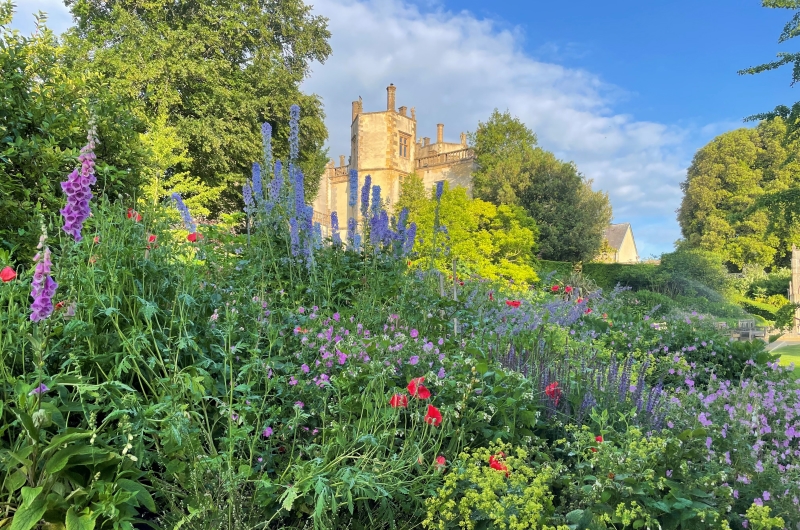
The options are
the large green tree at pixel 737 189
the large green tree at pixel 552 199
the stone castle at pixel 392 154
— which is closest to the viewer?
the large green tree at pixel 552 199

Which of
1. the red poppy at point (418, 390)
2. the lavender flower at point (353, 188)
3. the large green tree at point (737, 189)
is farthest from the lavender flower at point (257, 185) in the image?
the large green tree at point (737, 189)

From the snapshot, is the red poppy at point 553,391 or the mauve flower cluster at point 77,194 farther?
the red poppy at point 553,391

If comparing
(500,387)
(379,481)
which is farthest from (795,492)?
(379,481)

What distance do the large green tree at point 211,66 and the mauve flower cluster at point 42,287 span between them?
40.6ft

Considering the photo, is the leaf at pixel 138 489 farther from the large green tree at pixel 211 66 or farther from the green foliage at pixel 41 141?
the large green tree at pixel 211 66

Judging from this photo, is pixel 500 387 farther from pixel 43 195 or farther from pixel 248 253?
pixel 43 195

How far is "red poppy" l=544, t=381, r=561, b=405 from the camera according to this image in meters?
2.23

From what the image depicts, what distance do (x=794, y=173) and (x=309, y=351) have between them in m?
31.5

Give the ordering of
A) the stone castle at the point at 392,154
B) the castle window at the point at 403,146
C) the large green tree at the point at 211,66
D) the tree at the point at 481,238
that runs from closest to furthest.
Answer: the tree at the point at 481,238 → the large green tree at the point at 211,66 → the stone castle at the point at 392,154 → the castle window at the point at 403,146

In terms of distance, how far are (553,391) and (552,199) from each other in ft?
68.0

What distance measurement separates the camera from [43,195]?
309cm

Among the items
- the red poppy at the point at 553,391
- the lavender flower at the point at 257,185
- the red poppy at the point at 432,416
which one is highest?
the lavender flower at the point at 257,185

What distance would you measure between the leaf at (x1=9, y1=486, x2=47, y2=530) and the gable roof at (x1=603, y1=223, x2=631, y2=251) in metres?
38.0

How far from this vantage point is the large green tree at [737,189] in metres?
24.5
